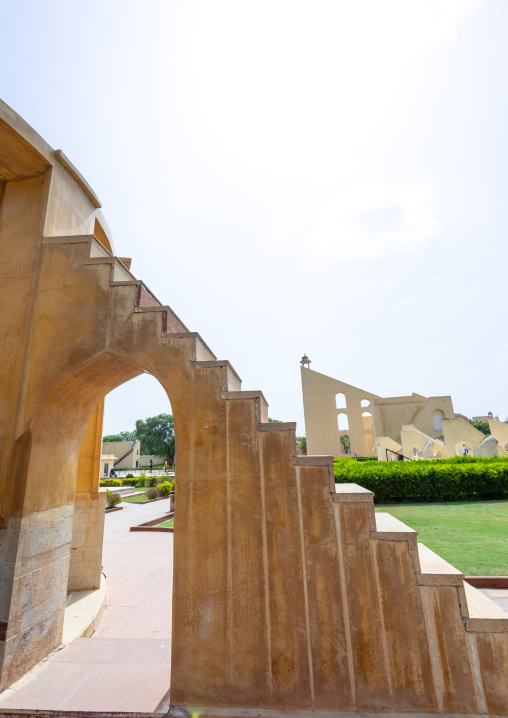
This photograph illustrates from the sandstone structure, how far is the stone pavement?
29 centimetres

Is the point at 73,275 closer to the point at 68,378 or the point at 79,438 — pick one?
the point at 68,378

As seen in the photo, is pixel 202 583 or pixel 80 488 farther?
pixel 80 488

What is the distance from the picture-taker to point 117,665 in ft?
12.8

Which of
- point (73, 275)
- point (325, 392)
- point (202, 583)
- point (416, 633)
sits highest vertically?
point (325, 392)

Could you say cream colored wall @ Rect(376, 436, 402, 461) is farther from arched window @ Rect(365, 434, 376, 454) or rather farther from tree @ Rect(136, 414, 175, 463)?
tree @ Rect(136, 414, 175, 463)

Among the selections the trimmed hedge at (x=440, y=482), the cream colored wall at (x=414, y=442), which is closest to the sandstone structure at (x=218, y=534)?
the trimmed hedge at (x=440, y=482)

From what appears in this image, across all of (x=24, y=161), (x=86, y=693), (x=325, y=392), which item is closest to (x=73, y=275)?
(x=24, y=161)

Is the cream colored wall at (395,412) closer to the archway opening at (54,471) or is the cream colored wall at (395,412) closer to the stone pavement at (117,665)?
the stone pavement at (117,665)

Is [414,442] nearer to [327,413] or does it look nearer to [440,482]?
[327,413]

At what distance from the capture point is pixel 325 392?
4056cm

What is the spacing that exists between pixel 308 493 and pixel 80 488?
5.04 metres

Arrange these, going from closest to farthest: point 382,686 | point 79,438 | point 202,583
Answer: point 382,686, point 202,583, point 79,438

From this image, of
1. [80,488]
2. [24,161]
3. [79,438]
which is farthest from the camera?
[80,488]

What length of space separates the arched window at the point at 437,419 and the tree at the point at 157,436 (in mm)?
47301
